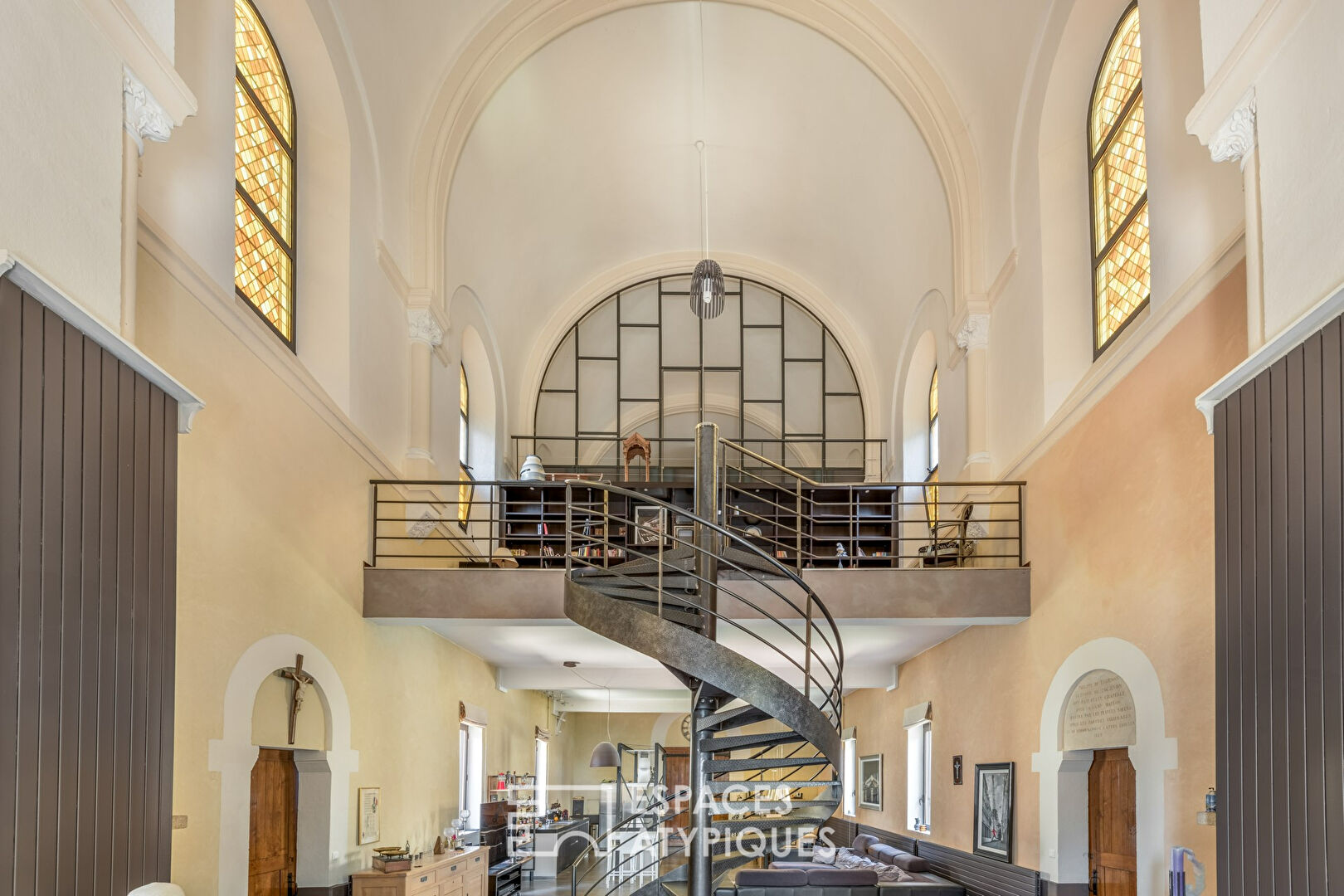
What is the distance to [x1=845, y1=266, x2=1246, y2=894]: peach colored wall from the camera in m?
6.11

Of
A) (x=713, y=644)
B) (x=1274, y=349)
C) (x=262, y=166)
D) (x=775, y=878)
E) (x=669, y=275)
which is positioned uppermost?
(x=669, y=275)

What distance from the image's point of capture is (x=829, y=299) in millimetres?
17250

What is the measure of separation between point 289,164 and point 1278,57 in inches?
268

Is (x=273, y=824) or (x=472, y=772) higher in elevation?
(x=273, y=824)

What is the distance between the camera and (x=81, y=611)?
3986 millimetres

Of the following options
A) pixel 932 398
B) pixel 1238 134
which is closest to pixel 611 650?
pixel 932 398

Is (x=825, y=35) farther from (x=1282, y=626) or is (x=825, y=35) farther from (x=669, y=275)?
(x=1282, y=626)

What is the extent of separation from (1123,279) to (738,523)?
6675 millimetres

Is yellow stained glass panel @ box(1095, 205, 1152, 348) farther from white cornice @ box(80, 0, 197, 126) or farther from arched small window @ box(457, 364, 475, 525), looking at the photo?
arched small window @ box(457, 364, 475, 525)

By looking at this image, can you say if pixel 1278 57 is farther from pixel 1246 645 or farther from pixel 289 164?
pixel 289 164

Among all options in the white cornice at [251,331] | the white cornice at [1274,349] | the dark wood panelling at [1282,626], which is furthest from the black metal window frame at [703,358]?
the dark wood panelling at [1282,626]

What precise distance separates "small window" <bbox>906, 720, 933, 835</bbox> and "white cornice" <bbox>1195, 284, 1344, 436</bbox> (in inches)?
316

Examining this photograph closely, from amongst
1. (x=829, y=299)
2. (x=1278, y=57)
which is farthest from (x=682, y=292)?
(x=1278, y=57)

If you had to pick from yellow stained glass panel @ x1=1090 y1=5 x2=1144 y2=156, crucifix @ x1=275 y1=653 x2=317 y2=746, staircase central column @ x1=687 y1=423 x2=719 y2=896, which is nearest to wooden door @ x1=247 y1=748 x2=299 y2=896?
crucifix @ x1=275 y1=653 x2=317 y2=746
